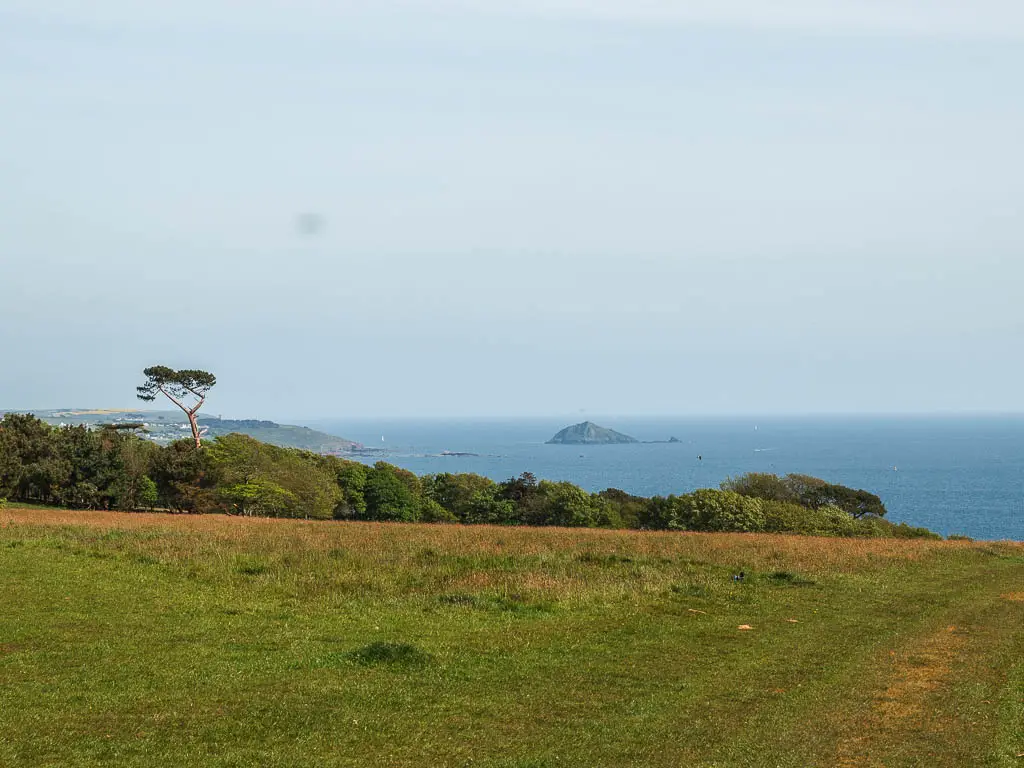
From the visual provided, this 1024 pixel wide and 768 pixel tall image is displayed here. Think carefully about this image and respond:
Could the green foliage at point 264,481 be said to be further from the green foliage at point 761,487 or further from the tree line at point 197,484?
the green foliage at point 761,487

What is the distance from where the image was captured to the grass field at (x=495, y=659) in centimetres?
993

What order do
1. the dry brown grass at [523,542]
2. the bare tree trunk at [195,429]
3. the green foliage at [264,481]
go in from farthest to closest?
the bare tree trunk at [195,429] → the green foliage at [264,481] → the dry brown grass at [523,542]

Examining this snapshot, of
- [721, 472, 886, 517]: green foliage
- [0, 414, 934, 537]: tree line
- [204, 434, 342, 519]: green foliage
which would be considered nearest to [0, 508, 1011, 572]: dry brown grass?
[204, 434, 342, 519]: green foliage

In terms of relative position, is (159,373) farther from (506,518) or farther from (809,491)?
(809,491)

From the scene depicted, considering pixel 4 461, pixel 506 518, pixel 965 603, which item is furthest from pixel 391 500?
pixel 965 603

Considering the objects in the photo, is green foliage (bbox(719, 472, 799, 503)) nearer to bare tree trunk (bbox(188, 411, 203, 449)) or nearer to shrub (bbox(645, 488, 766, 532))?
shrub (bbox(645, 488, 766, 532))

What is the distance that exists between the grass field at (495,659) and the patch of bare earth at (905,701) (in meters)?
0.06

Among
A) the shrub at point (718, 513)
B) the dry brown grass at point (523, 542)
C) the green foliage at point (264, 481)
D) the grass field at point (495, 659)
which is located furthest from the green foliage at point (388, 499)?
the grass field at point (495, 659)

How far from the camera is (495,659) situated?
47.2 ft

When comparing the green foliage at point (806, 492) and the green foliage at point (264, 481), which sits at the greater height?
the green foliage at point (264, 481)

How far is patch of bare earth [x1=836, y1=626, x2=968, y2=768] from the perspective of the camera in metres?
9.99

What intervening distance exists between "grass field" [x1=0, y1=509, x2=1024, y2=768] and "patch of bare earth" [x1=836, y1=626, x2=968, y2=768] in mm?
57

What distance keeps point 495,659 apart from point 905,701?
6489 mm

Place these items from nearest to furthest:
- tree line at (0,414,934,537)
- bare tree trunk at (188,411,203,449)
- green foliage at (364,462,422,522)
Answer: tree line at (0,414,934,537) < bare tree trunk at (188,411,203,449) < green foliage at (364,462,422,522)
